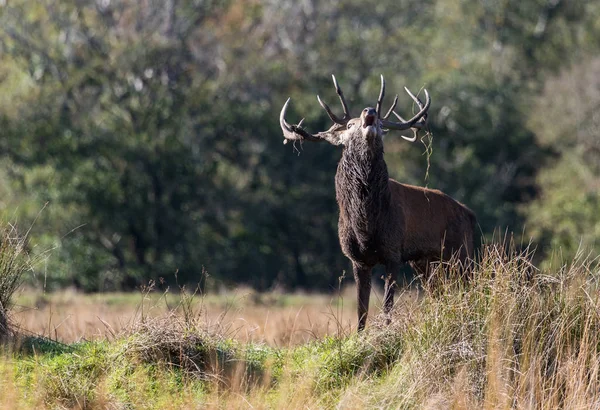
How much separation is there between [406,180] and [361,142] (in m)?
25.3

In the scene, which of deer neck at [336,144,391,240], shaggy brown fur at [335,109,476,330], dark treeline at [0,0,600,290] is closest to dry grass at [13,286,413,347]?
shaggy brown fur at [335,109,476,330]

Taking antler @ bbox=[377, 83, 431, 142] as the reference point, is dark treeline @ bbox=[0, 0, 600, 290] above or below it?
below

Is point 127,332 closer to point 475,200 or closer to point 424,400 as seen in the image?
point 424,400

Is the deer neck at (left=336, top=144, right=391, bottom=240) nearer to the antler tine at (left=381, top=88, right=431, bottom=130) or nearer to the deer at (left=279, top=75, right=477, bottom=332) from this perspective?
the deer at (left=279, top=75, right=477, bottom=332)

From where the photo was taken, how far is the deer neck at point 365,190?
476 inches

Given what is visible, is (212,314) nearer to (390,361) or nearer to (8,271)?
(8,271)

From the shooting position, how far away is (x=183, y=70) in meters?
38.8

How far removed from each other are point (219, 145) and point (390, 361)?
92.4 feet

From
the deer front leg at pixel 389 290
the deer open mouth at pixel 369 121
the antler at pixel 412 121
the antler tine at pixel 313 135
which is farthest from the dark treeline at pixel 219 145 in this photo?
the deer open mouth at pixel 369 121

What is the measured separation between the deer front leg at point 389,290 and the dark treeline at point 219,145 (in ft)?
60.1

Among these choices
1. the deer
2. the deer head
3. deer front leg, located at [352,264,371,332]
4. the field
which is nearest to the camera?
the field

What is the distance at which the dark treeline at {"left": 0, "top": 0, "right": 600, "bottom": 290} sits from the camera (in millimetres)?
33969

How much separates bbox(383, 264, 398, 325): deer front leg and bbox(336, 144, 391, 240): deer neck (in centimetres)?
41

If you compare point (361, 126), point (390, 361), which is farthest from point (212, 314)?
point (390, 361)
